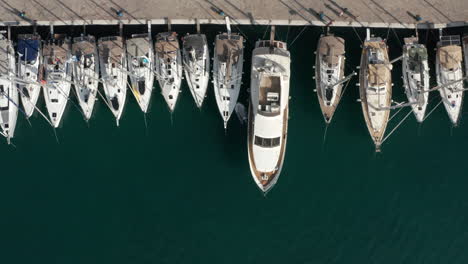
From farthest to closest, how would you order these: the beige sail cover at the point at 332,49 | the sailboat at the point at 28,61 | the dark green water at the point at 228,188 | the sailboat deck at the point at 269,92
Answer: the dark green water at the point at 228,188, the sailboat at the point at 28,61, the beige sail cover at the point at 332,49, the sailboat deck at the point at 269,92

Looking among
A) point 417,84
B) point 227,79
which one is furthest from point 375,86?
point 227,79

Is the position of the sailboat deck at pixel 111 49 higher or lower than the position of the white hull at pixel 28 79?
higher

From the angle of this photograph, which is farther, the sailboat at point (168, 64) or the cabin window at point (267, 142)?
the sailboat at point (168, 64)

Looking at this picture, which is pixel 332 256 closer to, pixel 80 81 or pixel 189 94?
pixel 189 94

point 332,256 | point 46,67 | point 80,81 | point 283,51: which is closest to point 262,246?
point 332,256

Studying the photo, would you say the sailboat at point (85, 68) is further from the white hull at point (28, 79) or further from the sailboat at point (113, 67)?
the white hull at point (28, 79)

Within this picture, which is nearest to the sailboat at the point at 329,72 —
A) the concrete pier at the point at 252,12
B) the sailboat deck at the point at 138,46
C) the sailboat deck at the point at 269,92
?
the concrete pier at the point at 252,12

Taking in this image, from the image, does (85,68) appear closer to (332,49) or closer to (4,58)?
(4,58)
